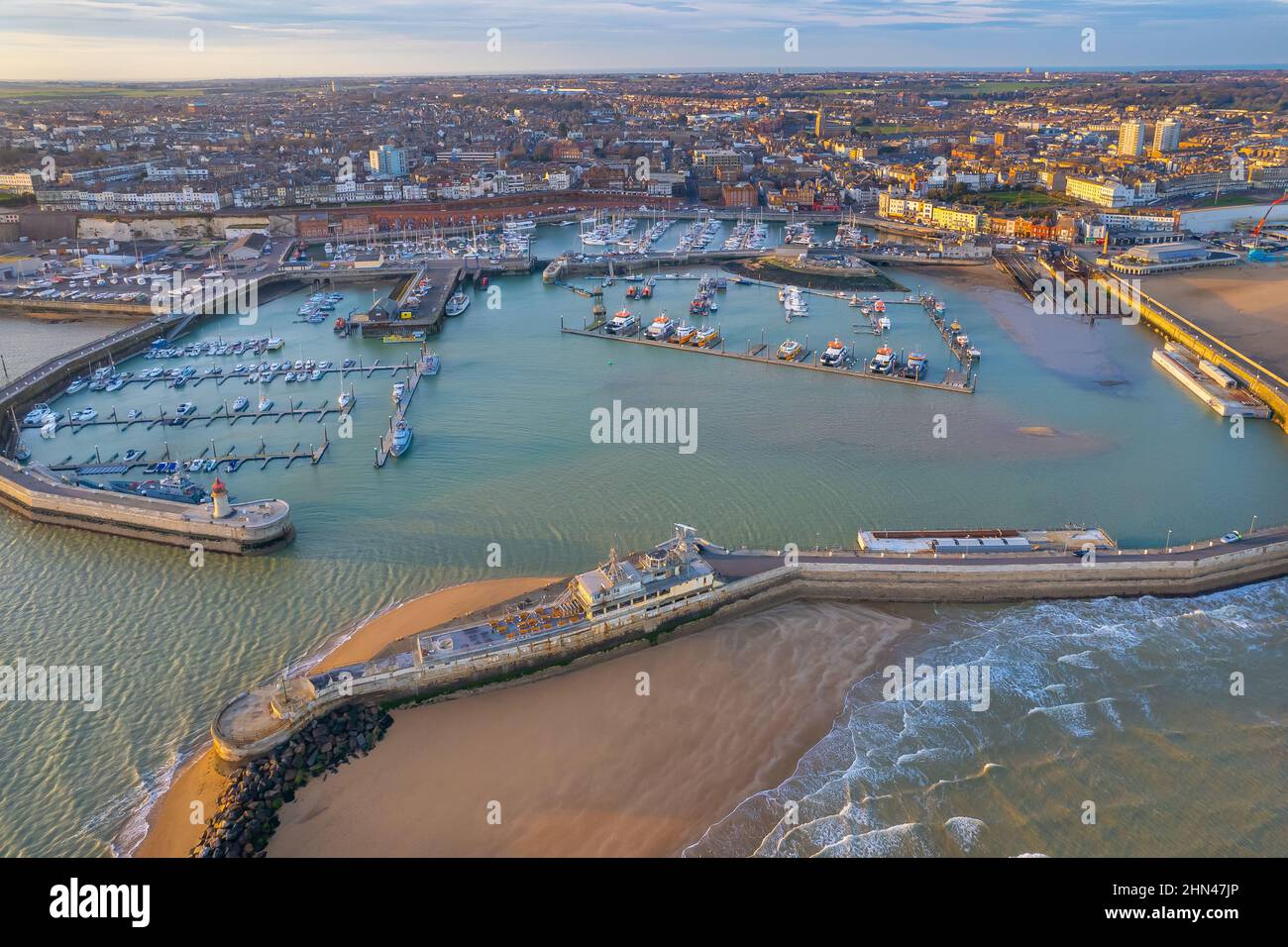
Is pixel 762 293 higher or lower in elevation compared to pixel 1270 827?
higher

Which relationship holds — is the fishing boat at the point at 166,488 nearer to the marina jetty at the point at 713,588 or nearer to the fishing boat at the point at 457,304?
the marina jetty at the point at 713,588

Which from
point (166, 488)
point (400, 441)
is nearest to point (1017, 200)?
point (400, 441)

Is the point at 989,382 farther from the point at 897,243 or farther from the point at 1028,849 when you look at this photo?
the point at 897,243

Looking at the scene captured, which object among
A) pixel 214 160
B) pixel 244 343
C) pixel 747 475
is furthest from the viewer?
pixel 214 160

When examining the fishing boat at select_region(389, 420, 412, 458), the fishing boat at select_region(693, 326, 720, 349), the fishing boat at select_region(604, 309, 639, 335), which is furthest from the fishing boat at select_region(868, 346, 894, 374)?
the fishing boat at select_region(389, 420, 412, 458)

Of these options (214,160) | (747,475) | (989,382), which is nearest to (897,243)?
(989,382)

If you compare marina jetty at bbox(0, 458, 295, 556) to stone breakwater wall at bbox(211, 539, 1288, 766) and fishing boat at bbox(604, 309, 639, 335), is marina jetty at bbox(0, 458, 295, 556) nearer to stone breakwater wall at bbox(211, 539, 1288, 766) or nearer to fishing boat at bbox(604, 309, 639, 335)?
stone breakwater wall at bbox(211, 539, 1288, 766)

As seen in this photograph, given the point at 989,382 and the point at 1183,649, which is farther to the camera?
the point at 989,382
